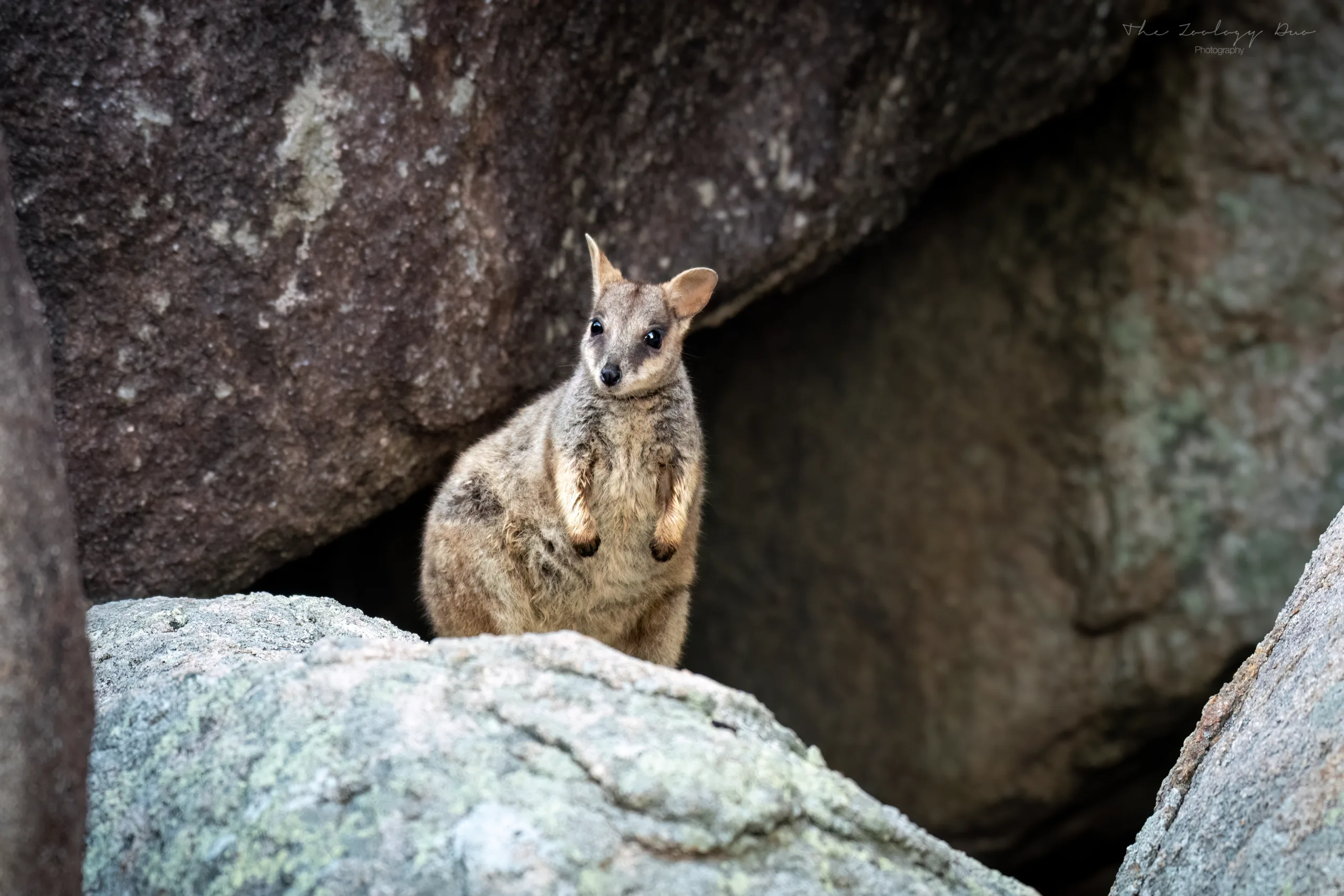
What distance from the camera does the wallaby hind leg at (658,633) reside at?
17.0 feet

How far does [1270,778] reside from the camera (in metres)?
3.02

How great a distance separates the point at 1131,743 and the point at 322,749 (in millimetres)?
5502

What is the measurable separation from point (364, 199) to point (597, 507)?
53.6 inches

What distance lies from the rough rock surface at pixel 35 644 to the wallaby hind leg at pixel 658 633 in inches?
95.9

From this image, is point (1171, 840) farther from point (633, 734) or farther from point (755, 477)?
point (755, 477)

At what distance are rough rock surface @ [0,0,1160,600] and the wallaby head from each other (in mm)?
401

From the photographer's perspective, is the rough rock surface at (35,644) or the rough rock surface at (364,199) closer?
the rough rock surface at (35,644)

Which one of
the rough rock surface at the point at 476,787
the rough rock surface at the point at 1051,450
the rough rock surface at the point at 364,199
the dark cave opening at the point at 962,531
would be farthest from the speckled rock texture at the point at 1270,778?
the dark cave opening at the point at 962,531

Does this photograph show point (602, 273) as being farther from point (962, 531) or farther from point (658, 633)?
point (962, 531)

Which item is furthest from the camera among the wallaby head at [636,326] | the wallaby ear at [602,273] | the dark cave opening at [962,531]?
the dark cave opening at [962,531]

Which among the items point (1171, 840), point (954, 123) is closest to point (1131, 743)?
point (954, 123)

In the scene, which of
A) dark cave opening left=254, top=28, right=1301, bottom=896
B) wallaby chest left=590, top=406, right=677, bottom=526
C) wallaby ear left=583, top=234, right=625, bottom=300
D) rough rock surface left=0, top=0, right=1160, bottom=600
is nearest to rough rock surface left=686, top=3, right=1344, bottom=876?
dark cave opening left=254, top=28, right=1301, bottom=896

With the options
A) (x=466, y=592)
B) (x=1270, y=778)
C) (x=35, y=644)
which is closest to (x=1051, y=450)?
(x=466, y=592)

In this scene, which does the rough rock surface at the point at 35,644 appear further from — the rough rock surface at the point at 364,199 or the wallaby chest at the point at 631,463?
the wallaby chest at the point at 631,463
